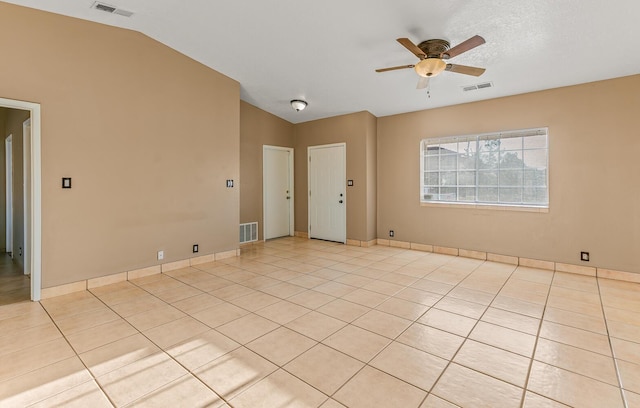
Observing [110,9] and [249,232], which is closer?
[110,9]

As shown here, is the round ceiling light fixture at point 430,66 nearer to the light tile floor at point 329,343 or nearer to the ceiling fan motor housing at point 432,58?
the ceiling fan motor housing at point 432,58

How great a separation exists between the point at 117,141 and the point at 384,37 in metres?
3.55

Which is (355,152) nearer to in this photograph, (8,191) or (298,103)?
(298,103)

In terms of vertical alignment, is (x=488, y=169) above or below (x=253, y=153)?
below

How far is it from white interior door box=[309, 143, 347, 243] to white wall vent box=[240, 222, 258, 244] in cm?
127

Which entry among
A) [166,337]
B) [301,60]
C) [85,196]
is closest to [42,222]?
[85,196]

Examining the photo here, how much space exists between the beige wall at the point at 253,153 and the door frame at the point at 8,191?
12.1 feet

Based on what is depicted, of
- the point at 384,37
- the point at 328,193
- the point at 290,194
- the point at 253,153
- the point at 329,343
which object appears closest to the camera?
the point at 329,343

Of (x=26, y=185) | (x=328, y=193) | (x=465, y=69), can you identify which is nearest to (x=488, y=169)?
(x=465, y=69)

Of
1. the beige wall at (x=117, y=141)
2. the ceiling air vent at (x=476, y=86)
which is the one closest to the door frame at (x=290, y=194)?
the beige wall at (x=117, y=141)

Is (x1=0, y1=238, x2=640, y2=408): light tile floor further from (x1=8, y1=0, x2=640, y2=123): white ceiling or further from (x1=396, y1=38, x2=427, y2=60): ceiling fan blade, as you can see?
(x1=8, y1=0, x2=640, y2=123): white ceiling

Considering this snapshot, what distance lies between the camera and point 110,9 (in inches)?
137

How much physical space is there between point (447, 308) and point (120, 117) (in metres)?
4.52

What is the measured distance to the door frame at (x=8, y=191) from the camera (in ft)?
16.7
